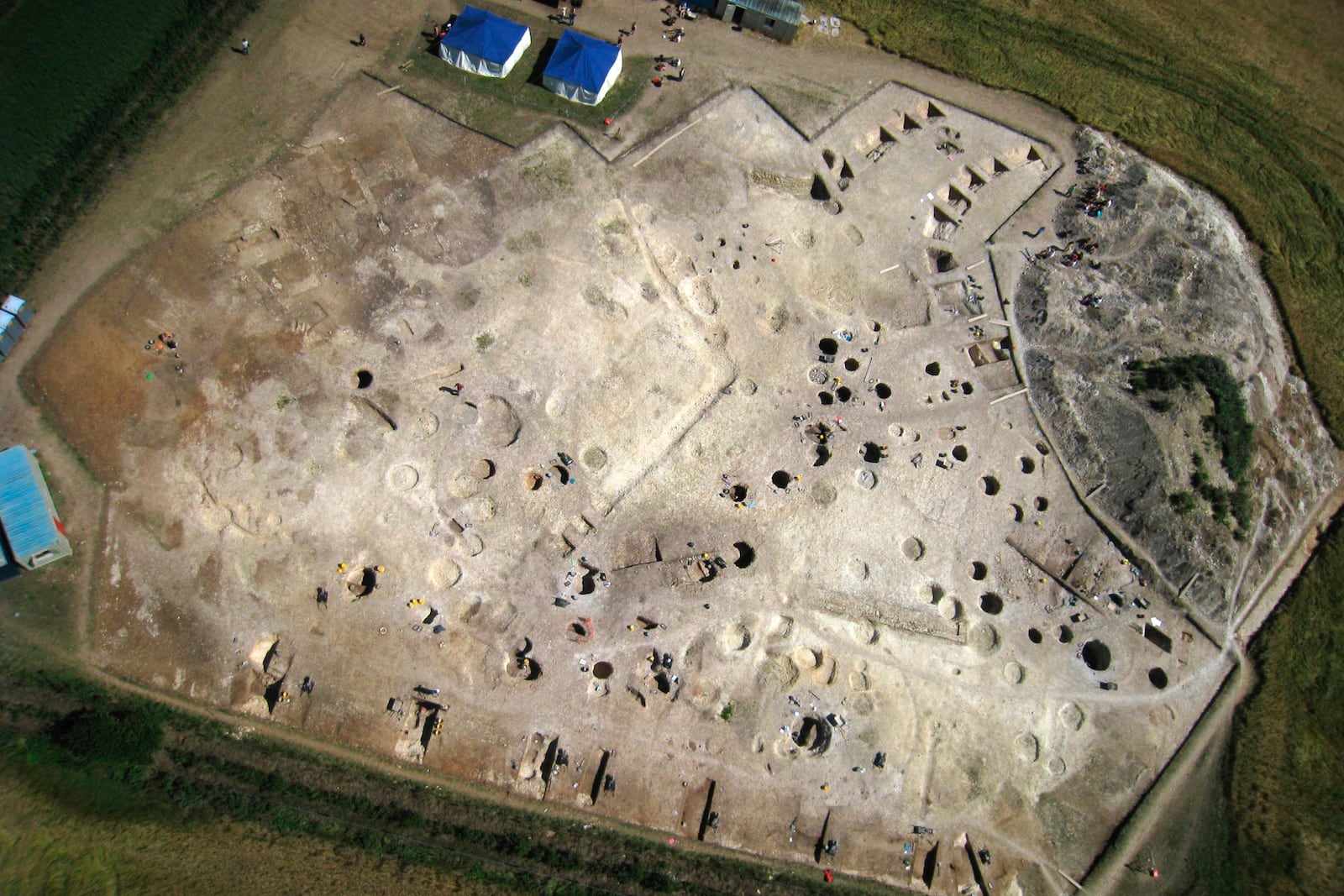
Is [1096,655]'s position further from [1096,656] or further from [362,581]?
[362,581]

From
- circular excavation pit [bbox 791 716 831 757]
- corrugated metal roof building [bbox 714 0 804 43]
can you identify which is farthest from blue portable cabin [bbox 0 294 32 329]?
circular excavation pit [bbox 791 716 831 757]

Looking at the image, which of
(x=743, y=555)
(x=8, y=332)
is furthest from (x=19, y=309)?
(x=743, y=555)

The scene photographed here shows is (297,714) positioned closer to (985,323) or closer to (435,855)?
(435,855)

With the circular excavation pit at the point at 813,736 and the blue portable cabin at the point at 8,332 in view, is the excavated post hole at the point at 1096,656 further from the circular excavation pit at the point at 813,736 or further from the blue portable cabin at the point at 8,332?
the blue portable cabin at the point at 8,332

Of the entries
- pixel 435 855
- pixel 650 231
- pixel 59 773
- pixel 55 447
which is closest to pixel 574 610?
pixel 435 855

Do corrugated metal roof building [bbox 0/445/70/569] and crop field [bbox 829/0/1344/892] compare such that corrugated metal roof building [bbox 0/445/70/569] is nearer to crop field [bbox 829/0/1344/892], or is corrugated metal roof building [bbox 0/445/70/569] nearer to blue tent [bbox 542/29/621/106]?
blue tent [bbox 542/29/621/106]

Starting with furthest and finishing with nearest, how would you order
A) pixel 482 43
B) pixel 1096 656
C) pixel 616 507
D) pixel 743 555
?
pixel 482 43 → pixel 1096 656 → pixel 743 555 → pixel 616 507

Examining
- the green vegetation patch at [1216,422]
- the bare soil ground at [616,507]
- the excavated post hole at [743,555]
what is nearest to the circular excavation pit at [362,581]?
the bare soil ground at [616,507]

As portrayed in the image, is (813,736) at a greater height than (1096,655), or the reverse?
(1096,655)
